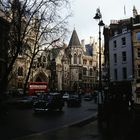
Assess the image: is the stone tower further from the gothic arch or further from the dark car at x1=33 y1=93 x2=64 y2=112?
the dark car at x1=33 y1=93 x2=64 y2=112

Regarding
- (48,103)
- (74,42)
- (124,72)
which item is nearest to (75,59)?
(74,42)

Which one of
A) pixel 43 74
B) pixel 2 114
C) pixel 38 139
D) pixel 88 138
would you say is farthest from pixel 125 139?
pixel 43 74

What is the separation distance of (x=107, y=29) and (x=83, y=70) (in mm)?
63017

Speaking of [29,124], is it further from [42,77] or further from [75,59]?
[75,59]

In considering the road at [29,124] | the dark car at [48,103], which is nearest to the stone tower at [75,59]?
the dark car at [48,103]

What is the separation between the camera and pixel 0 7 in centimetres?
3450

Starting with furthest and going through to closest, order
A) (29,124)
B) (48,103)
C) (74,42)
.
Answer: (74,42) → (48,103) → (29,124)

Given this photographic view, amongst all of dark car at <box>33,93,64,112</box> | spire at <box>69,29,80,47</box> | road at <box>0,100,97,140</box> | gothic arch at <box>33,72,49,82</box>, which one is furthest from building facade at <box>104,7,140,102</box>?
spire at <box>69,29,80,47</box>

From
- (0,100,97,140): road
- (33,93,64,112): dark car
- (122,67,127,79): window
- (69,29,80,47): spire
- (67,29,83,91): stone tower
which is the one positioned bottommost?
(0,100,97,140): road

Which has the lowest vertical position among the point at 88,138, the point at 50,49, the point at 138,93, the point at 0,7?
the point at 88,138

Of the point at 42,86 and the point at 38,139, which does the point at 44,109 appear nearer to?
the point at 38,139

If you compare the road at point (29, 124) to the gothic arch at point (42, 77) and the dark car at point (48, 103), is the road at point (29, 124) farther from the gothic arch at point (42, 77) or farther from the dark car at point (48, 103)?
the gothic arch at point (42, 77)

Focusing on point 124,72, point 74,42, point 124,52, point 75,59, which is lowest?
point 124,72

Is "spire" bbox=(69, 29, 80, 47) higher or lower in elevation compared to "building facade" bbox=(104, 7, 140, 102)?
higher
